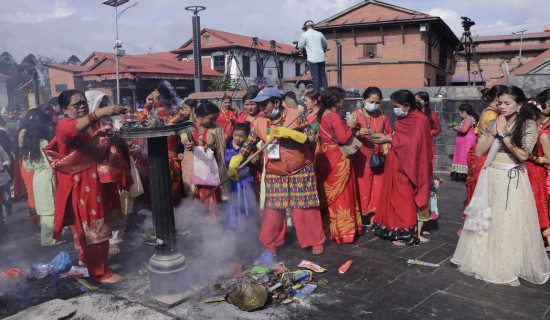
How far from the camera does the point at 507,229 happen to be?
390 cm

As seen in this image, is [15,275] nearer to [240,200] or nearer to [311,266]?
[240,200]

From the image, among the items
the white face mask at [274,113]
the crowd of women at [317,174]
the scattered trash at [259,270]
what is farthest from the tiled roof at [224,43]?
the scattered trash at [259,270]

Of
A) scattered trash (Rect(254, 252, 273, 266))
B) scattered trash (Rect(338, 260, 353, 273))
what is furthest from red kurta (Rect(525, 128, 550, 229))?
scattered trash (Rect(254, 252, 273, 266))

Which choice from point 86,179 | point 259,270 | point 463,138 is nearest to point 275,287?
point 259,270

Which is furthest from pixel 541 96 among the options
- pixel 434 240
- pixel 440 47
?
pixel 440 47

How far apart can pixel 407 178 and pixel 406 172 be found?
112mm

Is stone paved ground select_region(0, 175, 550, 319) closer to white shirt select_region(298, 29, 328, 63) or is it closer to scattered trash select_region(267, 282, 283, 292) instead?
scattered trash select_region(267, 282, 283, 292)

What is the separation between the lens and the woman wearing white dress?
151 inches

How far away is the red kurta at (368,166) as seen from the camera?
5629 mm

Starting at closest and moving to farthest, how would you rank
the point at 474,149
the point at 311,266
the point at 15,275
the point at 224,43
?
the point at 15,275, the point at 311,266, the point at 474,149, the point at 224,43

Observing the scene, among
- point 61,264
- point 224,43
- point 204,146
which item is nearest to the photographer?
point 61,264

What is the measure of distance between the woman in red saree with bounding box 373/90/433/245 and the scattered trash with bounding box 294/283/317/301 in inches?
64.3

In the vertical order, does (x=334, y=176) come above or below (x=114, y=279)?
above

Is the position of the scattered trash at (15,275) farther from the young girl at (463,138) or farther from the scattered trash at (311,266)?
the young girl at (463,138)
